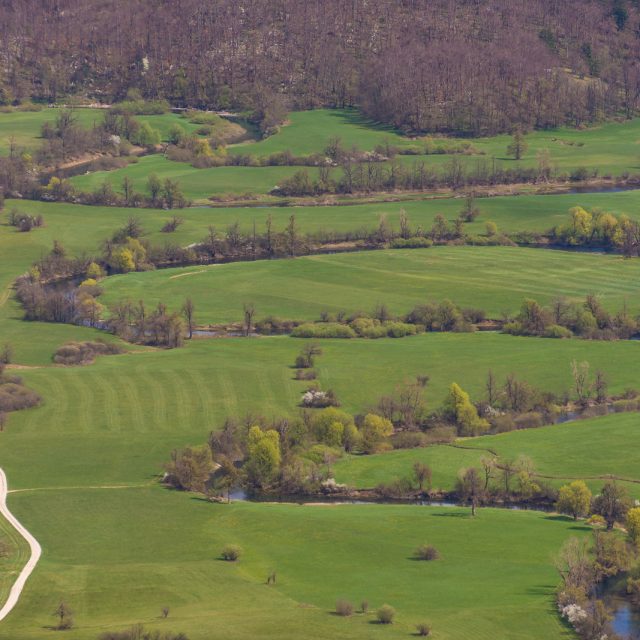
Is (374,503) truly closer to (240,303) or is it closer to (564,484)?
(564,484)

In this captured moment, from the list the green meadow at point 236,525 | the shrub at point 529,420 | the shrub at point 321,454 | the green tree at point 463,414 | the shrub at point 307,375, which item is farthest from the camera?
the shrub at point 307,375

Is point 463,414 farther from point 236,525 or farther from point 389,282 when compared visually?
point 389,282

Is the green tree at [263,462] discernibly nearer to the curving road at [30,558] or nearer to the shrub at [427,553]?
the curving road at [30,558]

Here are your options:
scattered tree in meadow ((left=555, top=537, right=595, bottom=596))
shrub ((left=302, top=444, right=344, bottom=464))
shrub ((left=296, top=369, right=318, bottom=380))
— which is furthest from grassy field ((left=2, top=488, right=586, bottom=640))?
shrub ((left=296, top=369, right=318, bottom=380))

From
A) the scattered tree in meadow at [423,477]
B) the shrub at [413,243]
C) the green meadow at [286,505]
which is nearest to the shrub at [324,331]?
the green meadow at [286,505]

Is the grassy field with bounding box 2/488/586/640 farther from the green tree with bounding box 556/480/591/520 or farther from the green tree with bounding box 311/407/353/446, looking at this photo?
the green tree with bounding box 311/407/353/446

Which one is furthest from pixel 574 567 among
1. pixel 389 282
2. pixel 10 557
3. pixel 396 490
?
pixel 389 282

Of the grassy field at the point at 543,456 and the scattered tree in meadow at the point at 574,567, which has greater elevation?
the scattered tree in meadow at the point at 574,567
